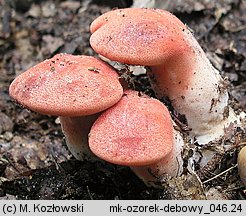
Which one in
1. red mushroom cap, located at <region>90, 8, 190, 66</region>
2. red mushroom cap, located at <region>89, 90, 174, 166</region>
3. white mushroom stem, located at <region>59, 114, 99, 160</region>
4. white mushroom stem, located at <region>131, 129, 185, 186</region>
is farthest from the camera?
white mushroom stem, located at <region>59, 114, 99, 160</region>

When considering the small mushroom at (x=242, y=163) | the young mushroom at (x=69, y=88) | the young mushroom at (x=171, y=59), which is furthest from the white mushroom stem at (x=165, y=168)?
the young mushroom at (x=69, y=88)

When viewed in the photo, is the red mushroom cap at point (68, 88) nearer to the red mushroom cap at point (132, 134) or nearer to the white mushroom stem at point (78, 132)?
the red mushroom cap at point (132, 134)

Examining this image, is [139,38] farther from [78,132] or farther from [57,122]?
[57,122]

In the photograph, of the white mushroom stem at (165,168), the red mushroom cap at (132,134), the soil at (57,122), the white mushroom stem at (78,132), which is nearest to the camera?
the red mushroom cap at (132,134)

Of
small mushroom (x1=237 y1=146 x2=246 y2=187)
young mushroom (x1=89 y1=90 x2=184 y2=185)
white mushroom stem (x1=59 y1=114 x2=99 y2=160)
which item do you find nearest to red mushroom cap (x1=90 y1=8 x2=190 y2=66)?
young mushroom (x1=89 y1=90 x2=184 y2=185)

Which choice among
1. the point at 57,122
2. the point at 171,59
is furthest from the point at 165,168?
the point at 57,122

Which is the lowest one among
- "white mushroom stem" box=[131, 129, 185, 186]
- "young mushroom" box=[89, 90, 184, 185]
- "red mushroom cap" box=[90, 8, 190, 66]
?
"white mushroom stem" box=[131, 129, 185, 186]

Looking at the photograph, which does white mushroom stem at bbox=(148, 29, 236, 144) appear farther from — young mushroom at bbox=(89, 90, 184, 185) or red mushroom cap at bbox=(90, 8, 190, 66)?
young mushroom at bbox=(89, 90, 184, 185)

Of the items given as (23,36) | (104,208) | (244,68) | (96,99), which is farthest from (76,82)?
(23,36)
